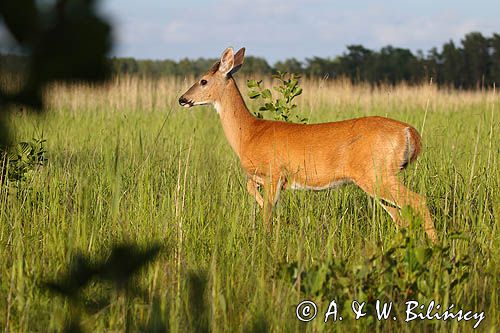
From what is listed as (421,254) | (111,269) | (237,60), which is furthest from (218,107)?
(111,269)

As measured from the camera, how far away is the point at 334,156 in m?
5.26

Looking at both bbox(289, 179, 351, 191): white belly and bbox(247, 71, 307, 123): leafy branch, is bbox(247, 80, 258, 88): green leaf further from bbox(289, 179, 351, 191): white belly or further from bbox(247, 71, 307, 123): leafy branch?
bbox(289, 179, 351, 191): white belly

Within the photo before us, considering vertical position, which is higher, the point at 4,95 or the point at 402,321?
the point at 4,95

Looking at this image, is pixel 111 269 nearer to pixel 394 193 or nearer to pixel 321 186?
pixel 394 193

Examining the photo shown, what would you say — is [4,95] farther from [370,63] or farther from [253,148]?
[370,63]

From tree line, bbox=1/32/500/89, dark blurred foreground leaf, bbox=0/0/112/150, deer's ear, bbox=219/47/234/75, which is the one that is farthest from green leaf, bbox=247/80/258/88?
tree line, bbox=1/32/500/89

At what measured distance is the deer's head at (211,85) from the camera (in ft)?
21.8

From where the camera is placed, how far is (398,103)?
51.1 feet

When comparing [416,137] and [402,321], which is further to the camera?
[416,137]

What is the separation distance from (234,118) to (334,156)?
4.54 ft

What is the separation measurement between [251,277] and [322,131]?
248cm

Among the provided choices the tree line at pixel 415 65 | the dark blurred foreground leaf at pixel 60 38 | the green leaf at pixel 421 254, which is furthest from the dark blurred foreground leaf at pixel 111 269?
the tree line at pixel 415 65

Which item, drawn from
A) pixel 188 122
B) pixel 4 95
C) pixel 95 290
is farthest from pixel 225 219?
pixel 188 122

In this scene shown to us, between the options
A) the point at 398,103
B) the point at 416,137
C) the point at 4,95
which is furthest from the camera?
the point at 398,103
